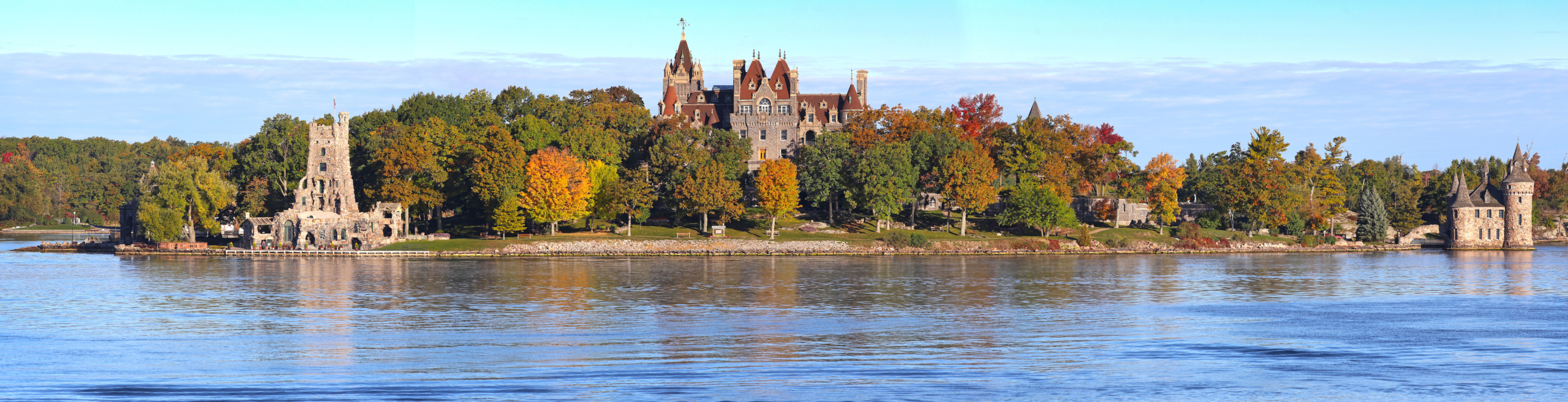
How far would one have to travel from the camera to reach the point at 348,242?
265 ft

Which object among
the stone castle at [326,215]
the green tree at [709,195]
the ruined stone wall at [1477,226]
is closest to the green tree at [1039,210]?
the green tree at [709,195]

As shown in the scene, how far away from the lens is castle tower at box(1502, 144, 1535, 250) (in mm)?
92812

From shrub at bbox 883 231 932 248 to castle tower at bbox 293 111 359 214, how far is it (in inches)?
1489

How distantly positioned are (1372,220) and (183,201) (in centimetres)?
9125

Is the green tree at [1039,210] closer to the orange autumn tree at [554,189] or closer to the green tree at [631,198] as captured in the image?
the green tree at [631,198]

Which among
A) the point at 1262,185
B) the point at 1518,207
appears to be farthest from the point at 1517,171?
the point at 1262,185

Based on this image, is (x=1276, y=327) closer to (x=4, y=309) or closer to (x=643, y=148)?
(x=4, y=309)

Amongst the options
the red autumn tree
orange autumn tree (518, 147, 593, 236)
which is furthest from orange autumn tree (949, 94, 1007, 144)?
orange autumn tree (518, 147, 593, 236)

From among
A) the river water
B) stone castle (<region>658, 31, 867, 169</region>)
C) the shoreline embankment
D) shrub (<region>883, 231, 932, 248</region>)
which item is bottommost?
the river water

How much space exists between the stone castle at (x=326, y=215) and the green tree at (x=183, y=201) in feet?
18.0

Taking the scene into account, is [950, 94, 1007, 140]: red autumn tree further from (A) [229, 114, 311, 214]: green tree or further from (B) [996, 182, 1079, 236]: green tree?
(A) [229, 114, 311, 214]: green tree

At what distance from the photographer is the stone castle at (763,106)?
108 meters

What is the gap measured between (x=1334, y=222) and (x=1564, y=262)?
1024 inches

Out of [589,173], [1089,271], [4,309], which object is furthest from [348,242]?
[1089,271]
